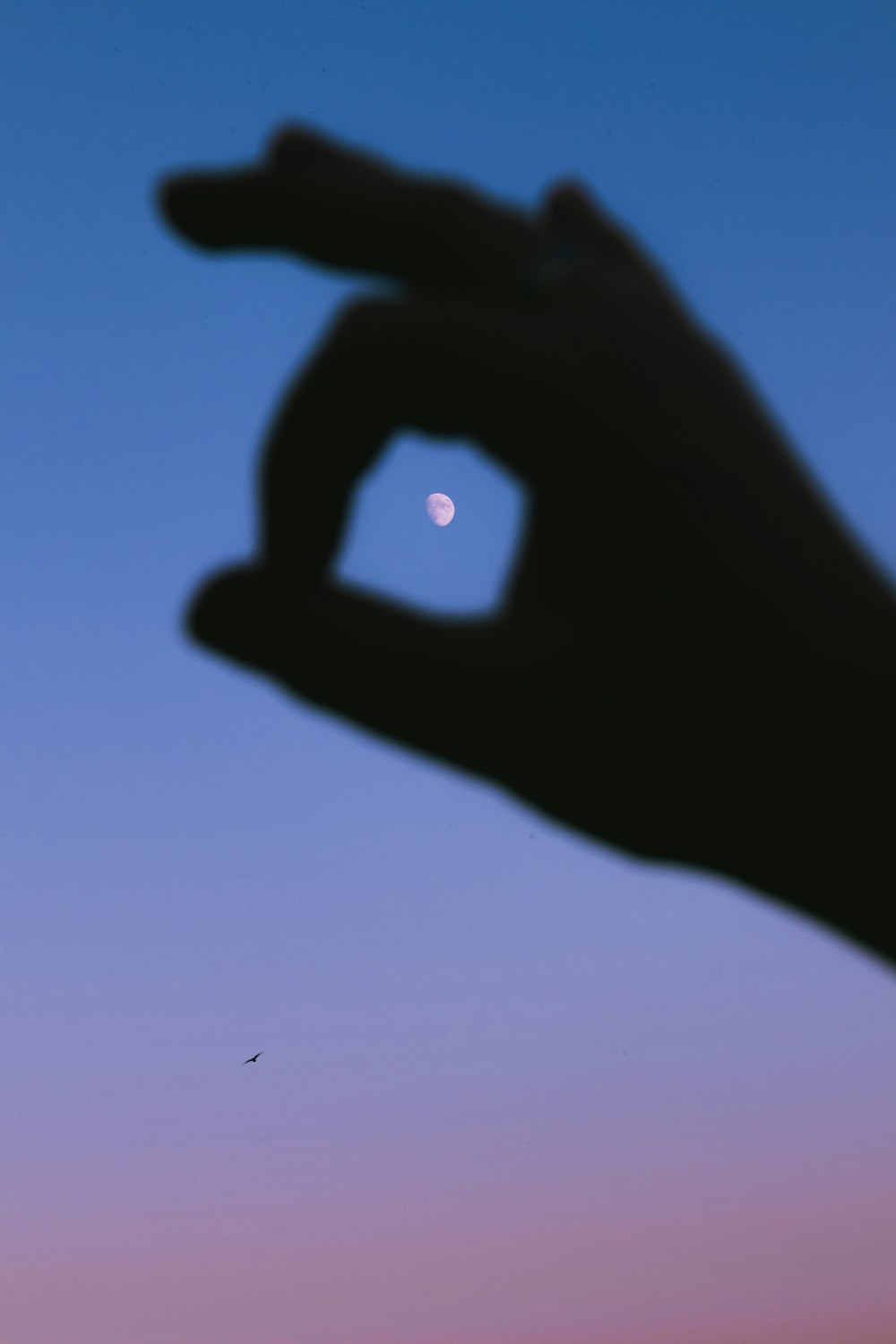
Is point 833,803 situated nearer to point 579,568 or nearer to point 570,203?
point 579,568

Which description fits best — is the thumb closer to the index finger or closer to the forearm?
the forearm

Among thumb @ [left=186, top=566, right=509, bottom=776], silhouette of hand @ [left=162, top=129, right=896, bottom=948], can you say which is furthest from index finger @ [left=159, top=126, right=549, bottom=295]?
thumb @ [left=186, top=566, right=509, bottom=776]

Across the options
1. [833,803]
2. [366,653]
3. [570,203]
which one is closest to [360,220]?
[570,203]

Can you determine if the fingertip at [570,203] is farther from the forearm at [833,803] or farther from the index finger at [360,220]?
the forearm at [833,803]

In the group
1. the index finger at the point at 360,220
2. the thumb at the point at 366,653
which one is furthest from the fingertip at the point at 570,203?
the thumb at the point at 366,653

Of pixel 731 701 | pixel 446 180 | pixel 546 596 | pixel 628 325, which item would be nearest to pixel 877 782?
pixel 731 701

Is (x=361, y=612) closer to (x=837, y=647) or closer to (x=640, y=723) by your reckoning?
(x=640, y=723)

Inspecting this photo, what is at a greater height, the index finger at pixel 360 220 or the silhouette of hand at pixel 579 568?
the index finger at pixel 360 220
